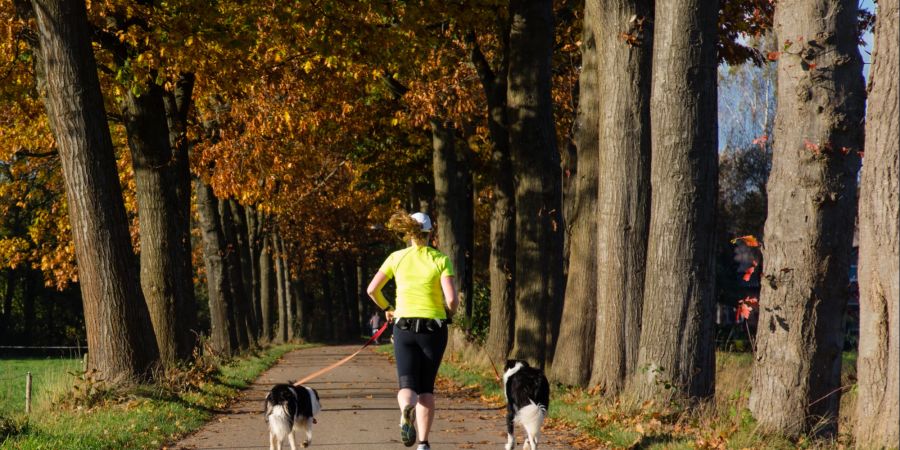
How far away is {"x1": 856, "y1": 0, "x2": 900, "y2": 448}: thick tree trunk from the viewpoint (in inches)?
286

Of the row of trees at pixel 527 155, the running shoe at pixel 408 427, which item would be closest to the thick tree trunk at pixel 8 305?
the row of trees at pixel 527 155

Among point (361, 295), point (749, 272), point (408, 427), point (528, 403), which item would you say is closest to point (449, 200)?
point (749, 272)

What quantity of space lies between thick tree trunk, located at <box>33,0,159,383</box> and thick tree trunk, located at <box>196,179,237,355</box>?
1275cm

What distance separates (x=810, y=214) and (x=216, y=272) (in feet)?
66.2

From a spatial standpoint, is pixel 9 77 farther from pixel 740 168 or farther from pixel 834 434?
pixel 740 168

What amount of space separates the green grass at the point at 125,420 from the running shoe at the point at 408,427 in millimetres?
2929

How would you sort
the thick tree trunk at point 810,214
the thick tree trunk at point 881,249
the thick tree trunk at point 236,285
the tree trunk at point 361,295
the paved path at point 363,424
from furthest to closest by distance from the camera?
the tree trunk at point 361,295 < the thick tree trunk at point 236,285 < the paved path at point 363,424 < the thick tree trunk at point 810,214 < the thick tree trunk at point 881,249

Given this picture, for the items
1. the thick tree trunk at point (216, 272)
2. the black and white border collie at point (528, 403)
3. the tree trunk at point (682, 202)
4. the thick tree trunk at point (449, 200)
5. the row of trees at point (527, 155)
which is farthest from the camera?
the thick tree trunk at point (216, 272)

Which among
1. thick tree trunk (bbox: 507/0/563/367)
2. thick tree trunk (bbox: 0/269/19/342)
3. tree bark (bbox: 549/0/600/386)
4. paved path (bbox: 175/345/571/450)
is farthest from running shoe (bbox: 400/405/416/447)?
thick tree trunk (bbox: 0/269/19/342)

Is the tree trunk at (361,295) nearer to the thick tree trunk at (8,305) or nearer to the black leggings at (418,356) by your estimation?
the thick tree trunk at (8,305)

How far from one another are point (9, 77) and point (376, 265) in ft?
160

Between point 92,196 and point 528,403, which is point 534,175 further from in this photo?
point 528,403

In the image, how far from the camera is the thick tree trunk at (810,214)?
905cm

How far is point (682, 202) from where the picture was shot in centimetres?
1133
